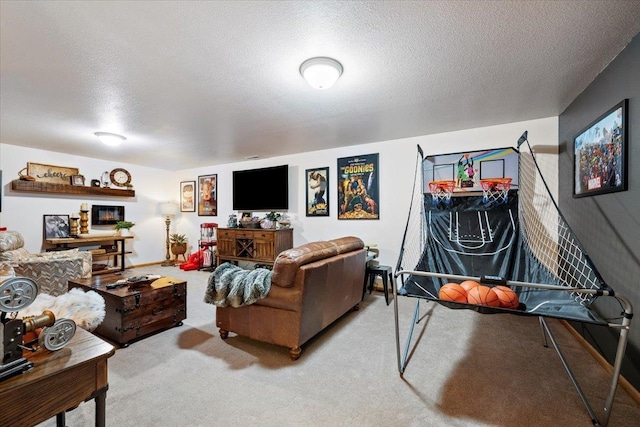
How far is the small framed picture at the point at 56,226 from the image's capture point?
4.69 metres

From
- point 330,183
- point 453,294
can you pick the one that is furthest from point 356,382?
point 330,183

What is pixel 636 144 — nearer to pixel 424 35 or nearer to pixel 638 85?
pixel 638 85

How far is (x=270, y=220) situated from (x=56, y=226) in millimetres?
3685

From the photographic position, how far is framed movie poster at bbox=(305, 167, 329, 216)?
4652 millimetres

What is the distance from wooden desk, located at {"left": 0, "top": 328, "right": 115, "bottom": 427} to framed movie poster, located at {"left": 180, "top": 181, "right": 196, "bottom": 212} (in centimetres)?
563

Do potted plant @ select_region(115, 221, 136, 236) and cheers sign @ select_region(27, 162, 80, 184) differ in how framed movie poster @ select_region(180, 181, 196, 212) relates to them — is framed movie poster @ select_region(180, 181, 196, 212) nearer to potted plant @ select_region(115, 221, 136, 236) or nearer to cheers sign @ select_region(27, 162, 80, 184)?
potted plant @ select_region(115, 221, 136, 236)

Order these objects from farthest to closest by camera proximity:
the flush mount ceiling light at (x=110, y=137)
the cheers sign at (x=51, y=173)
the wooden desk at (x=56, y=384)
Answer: the cheers sign at (x=51, y=173), the flush mount ceiling light at (x=110, y=137), the wooden desk at (x=56, y=384)

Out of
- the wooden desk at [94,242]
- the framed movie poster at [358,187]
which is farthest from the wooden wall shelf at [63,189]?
the framed movie poster at [358,187]

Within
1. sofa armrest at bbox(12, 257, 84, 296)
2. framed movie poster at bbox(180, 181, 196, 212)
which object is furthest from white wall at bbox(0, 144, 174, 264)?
sofa armrest at bbox(12, 257, 84, 296)

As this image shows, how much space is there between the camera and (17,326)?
0.91 m

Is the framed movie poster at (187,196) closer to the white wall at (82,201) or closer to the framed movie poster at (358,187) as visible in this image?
the white wall at (82,201)

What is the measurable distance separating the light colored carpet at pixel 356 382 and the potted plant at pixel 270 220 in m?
2.29

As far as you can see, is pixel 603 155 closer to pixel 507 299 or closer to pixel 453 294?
pixel 507 299

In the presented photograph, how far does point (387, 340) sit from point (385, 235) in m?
1.91
